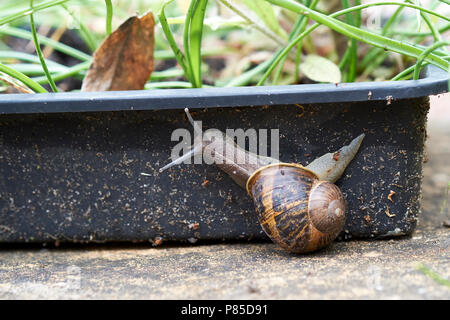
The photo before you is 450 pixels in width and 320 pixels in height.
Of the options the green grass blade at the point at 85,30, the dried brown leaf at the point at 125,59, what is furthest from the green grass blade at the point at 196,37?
the green grass blade at the point at 85,30

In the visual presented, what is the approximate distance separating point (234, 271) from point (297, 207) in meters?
0.14

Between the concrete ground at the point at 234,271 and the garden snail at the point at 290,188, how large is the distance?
0.14 ft

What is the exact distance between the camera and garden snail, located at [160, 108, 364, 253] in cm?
72

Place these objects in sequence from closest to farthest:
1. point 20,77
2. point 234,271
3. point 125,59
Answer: point 234,271
point 20,77
point 125,59

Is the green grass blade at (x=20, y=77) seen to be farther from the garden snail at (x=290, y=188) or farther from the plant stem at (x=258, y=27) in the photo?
the plant stem at (x=258, y=27)

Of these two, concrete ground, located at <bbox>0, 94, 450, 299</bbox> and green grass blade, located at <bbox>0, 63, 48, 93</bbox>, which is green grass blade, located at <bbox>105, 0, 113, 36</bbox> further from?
concrete ground, located at <bbox>0, 94, 450, 299</bbox>

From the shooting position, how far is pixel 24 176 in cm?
83

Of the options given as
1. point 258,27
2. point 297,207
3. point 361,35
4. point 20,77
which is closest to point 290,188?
point 297,207

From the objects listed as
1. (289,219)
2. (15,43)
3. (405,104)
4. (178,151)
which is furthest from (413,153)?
(15,43)

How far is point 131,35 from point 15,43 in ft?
2.67

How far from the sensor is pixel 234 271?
69 cm

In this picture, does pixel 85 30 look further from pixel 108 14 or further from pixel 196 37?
pixel 196 37

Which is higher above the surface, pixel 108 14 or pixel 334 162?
pixel 108 14

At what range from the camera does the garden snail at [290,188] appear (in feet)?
2.35
